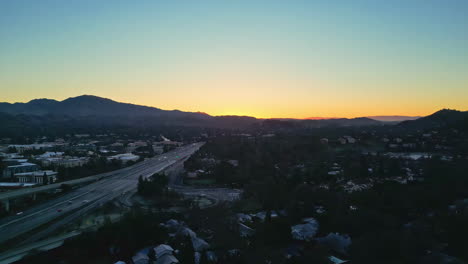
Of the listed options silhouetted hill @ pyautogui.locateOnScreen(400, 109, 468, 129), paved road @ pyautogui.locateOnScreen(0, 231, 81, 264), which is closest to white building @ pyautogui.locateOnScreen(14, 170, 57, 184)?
paved road @ pyautogui.locateOnScreen(0, 231, 81, 264)


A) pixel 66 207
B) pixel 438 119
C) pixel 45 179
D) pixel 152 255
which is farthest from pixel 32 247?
pixel 438 119

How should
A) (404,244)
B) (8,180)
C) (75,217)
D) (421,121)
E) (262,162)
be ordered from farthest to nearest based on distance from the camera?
(421,121), (262,162), (8,180), (75,217), (404,244)

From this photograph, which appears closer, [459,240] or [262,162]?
[459,240]

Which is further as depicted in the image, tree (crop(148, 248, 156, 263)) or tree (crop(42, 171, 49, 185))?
tree (crop(42, 171, 49, 185))

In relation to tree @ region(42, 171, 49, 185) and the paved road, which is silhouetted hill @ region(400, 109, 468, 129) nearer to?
tree @ region(42, 171, 49, 185)

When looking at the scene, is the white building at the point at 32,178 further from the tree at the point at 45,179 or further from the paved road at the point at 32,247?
the paved road at the point at 32,247

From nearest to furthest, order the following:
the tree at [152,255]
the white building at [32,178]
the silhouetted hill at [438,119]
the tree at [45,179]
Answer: the tree at [152,255] → the tree at [45,179] → the white building at [32,178] → the silhouetted hill at [438,119]

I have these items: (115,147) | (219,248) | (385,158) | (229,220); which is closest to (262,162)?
(385,158)

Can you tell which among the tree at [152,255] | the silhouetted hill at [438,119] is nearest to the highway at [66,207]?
the tree at [152,255]

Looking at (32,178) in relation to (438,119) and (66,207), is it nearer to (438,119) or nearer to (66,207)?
(66,207)

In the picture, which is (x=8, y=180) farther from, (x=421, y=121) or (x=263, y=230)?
(x=421, y=121)

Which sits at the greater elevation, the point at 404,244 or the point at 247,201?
the point at 404,244
